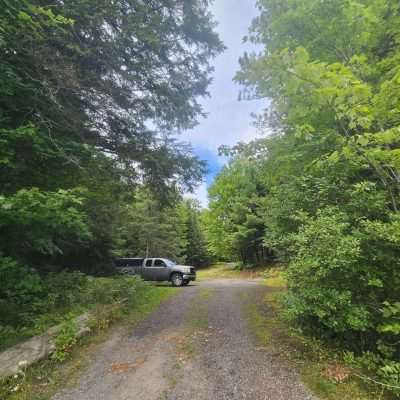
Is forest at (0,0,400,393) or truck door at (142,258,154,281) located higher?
forest at (0,0,400,393)

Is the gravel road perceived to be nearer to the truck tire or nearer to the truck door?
the truck tire

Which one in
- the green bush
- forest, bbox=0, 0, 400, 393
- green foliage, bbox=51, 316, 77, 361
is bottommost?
green foliage, bbox=51, 316, 77, 361

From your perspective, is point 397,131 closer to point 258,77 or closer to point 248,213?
point 258,77

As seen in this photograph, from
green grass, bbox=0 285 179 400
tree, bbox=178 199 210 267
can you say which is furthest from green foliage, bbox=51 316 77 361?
tree, bbox=178 199 210 267

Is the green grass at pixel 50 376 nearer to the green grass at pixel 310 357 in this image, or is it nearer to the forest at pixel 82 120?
the forest at pixel 82 120

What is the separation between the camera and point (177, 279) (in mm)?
12531

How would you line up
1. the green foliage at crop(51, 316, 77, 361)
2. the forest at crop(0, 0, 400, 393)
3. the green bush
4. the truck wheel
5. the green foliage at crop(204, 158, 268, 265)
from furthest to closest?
the green foliage at crop(204, 158, 268, 265) < the truck wheel < the green bush < the green foliage at crop(51, 316, 77, 361) < the forest at crop(0, 0, 400, 393)

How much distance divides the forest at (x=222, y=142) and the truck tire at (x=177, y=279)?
630cm

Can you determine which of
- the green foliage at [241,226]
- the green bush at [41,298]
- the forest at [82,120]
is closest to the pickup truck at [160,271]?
the green bush at [41,298]

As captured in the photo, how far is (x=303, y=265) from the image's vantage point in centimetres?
336

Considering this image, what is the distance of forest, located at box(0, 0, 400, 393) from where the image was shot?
3.09 metres

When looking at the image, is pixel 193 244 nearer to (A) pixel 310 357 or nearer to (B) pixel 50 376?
(A) pixel 310 357

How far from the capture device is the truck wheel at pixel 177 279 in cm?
1250

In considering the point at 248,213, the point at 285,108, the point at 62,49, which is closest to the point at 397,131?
the point at 285,108
